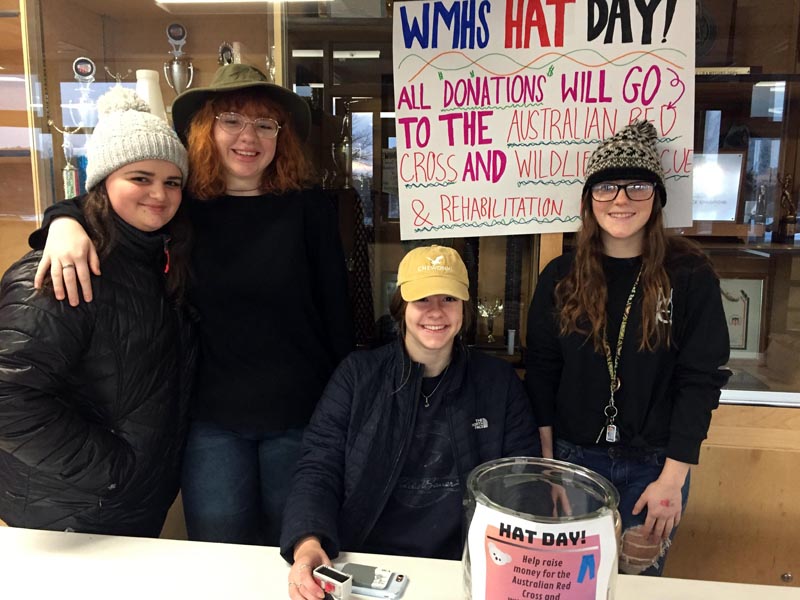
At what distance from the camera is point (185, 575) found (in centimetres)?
95

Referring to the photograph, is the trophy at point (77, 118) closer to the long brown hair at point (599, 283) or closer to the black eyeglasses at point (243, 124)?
the black eyeglasses at point (243, 124)

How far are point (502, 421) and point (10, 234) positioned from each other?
208cm


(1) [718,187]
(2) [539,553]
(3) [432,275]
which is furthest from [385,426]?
(1) [718,187]

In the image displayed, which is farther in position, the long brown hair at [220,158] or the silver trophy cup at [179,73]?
the silver trophy cup at [179,73]

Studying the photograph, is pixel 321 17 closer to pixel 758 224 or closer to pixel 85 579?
pixel 758 224

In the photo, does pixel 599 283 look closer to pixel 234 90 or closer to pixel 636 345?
pixel 636 345

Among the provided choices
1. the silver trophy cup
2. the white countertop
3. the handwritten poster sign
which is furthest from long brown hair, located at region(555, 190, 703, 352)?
the silver trophy cup

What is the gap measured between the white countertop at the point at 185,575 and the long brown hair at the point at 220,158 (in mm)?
796

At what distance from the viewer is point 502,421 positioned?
1.33 metres

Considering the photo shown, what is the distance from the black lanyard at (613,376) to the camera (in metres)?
1.38

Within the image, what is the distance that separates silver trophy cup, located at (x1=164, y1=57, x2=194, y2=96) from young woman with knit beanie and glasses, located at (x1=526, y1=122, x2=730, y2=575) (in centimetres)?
140

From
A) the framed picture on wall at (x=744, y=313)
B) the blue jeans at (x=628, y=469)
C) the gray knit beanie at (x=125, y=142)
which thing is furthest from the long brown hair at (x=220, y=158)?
the framed picture on wall at (x=744, y=313)

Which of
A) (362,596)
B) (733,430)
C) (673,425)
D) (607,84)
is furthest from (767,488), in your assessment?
(362,596)

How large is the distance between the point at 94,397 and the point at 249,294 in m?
0.40
